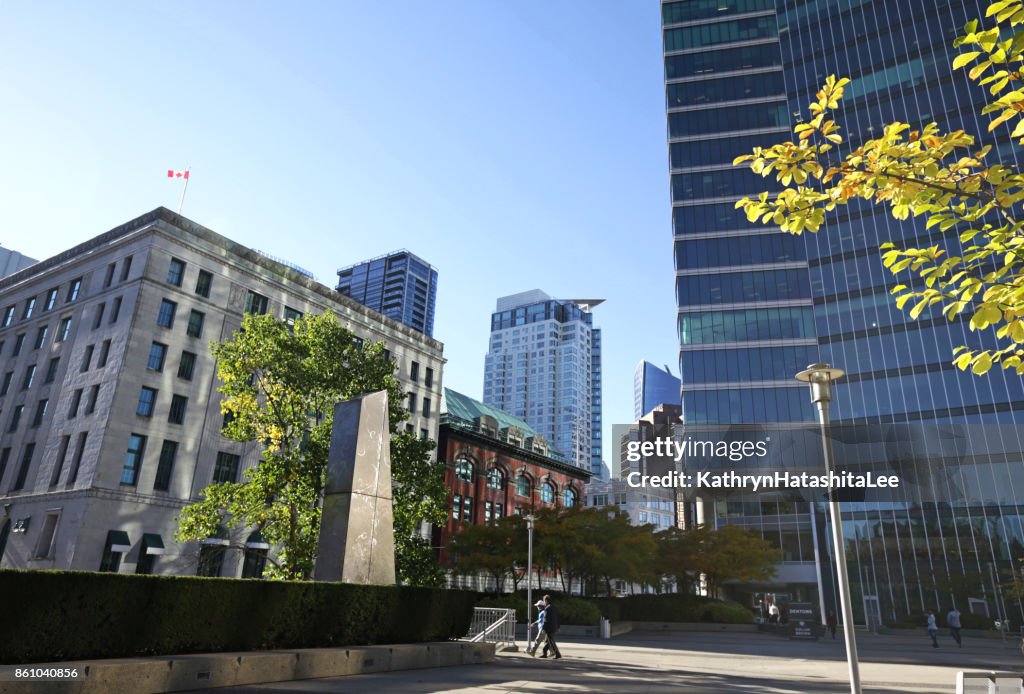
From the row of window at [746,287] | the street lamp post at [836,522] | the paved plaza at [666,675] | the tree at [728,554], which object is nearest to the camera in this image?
the street lamp post at [836,522]

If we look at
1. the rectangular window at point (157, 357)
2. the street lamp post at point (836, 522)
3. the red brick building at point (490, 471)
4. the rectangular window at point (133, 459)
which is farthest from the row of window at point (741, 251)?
the street lamp post at point (836, 522)

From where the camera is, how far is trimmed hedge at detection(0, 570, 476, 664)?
414 inches

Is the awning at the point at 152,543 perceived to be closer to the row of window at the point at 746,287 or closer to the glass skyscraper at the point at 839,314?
the glass skyscraper at the point at 839,314

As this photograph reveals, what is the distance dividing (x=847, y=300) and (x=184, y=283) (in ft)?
191

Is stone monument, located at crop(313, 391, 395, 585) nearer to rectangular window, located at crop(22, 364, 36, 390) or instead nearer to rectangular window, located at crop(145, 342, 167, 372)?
rectangular window, located at crop(145, 342, 167, 372)

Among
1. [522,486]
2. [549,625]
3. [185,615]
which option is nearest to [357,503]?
[185,615]

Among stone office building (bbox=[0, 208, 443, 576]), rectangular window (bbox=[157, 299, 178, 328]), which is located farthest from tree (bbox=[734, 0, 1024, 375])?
rectangular window (bbox=[157, 299, 178, 328])

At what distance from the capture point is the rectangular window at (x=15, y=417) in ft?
152

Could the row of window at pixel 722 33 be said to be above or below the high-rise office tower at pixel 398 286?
below

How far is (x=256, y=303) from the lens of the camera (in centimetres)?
4959

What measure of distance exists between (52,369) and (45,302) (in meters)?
6.80

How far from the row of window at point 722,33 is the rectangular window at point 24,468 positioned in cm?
7306

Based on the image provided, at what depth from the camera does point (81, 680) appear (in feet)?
33.3

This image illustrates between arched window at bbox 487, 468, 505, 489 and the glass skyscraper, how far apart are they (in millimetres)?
21454
